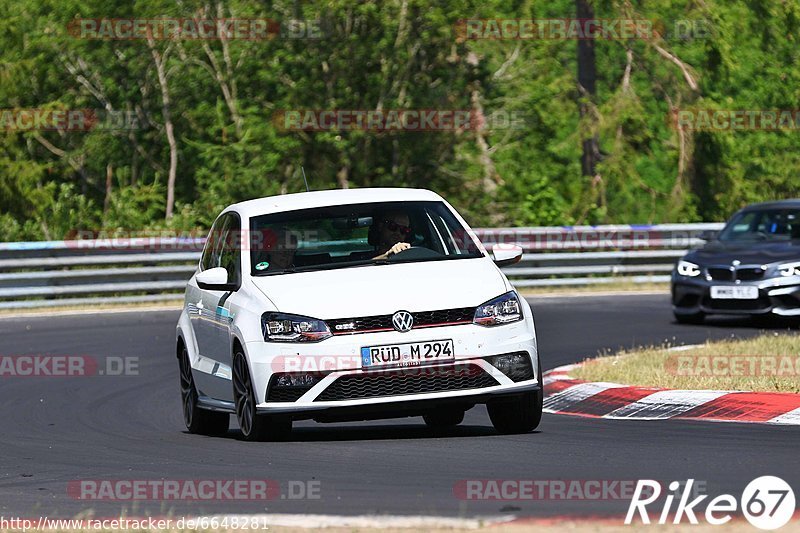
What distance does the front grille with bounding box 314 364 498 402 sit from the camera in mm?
10039

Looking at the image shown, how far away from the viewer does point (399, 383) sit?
10.1 metres

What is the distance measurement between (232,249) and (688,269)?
9810mm

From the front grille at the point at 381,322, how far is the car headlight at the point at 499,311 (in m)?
0.13

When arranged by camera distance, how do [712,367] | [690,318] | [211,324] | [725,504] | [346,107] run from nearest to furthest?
[725,504] < [211,324] < [712,367] < [690,318] < [346,107]

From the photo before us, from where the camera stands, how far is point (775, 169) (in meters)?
40.0

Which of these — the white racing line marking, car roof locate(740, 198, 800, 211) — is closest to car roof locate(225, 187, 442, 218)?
the white racing line marking

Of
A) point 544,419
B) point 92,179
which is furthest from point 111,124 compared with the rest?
point 544,419

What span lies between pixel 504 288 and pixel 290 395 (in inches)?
56.4

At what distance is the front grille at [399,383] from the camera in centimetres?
1004

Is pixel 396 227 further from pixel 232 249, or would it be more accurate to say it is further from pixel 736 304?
pixel 736 304

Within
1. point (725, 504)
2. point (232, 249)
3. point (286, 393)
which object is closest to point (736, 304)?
point (232, 249)

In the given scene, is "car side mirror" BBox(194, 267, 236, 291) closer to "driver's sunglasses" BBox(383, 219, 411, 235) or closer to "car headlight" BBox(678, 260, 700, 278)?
"driver's sunglasses" BBox(383, 219, 411, 235)

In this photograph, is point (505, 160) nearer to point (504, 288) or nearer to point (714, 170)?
point (714, 170)

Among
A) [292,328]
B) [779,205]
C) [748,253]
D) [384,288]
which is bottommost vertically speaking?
[748,253]
